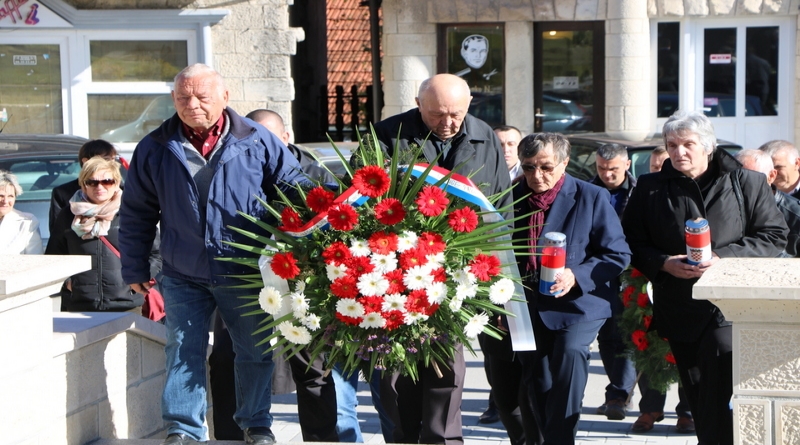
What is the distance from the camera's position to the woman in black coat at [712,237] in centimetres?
484

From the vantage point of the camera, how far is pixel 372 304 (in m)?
3.91

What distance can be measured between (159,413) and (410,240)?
194 centimetres

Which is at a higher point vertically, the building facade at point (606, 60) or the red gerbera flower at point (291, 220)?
the building facade at point (606, 60)

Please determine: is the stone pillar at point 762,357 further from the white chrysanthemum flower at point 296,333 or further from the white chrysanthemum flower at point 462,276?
the white chrysanthemum flower at point 296,333

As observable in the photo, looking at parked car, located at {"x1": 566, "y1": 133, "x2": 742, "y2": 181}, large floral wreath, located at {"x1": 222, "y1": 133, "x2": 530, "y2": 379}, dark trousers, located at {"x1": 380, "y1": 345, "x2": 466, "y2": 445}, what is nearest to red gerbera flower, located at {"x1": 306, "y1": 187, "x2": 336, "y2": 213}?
large floral wreath, located at {"x1": 222, "y1": 133, "x2": 530, "y2": 379}

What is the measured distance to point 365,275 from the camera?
392 centimetres

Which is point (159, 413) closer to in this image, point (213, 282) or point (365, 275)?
point (213, 282)

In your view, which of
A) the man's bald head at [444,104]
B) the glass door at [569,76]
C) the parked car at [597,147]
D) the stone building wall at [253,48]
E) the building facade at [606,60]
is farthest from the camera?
the glass door at [569,76]

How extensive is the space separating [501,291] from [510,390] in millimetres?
1336

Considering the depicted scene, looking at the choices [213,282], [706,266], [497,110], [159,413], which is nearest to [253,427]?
[213,282]

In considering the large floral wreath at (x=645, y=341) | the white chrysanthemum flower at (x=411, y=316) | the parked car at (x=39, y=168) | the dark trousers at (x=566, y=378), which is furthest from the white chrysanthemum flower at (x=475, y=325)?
the parked car at (x=39, y=168)

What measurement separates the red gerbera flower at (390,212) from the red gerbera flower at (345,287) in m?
0.25

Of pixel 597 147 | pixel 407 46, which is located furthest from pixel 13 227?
pixel 407 46

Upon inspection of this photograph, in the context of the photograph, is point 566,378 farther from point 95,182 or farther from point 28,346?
point 95,182
